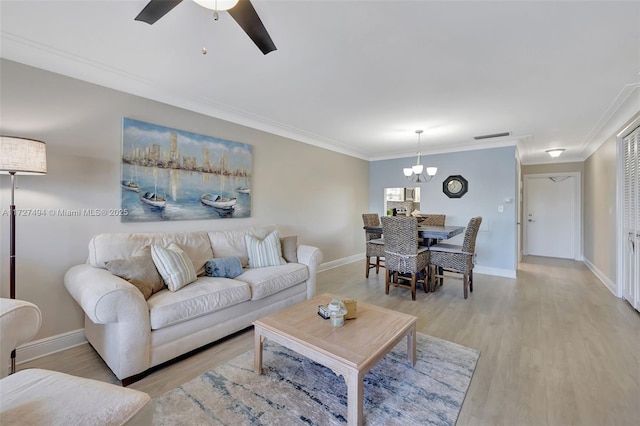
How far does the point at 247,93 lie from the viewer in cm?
296

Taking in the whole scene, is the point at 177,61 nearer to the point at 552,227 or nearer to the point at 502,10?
the point at 502,10

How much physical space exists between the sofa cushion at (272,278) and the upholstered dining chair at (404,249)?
1251 millimetres

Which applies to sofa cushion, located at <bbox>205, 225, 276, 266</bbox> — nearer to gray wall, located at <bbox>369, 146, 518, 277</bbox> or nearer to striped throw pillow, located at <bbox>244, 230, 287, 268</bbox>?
striped throw pillow, located at <bbox>244, 230, 287, 268</bbox>

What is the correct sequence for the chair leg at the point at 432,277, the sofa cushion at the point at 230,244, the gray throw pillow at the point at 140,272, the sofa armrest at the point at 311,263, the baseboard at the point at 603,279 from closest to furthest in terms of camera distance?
the gray throw pillow at the point at 140,272 < the sofa cushion at the point at 230,244 < the sofa armrest at the point at 311,263 < the baseboard at the point at 603,279 < the chair leg at the point at 432,277

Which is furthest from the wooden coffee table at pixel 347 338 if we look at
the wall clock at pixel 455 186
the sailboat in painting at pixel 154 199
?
the wall clock at pixel 455 186

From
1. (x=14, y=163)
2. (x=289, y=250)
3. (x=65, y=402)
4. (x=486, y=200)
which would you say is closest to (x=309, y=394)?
(x=65, y=402)

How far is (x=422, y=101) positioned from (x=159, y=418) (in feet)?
11.6

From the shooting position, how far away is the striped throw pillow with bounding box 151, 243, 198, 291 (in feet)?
7.57

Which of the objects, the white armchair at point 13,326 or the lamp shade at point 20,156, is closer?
the white armchair at point 13,326

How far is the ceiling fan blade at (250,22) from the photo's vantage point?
4.48 feet

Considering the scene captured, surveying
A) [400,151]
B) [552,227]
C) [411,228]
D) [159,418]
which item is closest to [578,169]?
[552,227]

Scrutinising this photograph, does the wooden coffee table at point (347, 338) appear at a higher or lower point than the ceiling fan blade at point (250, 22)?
lower

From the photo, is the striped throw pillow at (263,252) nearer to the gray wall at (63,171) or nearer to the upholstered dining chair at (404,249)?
the gray wall at (63,171)

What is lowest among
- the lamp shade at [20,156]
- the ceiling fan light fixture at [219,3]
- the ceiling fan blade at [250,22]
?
the lamp shade at [20,156]
